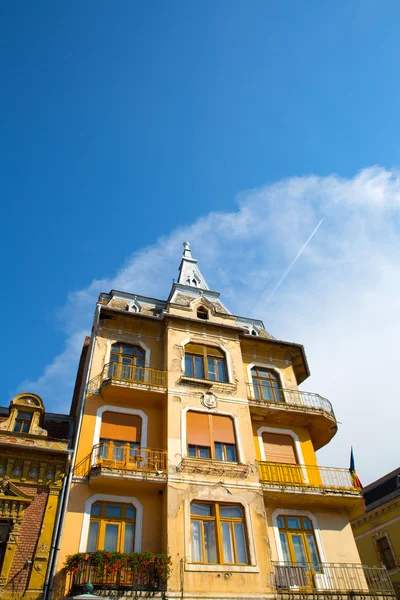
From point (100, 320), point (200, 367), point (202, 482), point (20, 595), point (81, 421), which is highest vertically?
point (100, 320)

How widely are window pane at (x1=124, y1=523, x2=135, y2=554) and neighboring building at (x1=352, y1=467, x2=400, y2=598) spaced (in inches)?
747

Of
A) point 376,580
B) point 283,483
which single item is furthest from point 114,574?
point 376,580

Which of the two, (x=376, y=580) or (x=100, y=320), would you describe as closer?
(x=376, y=580)

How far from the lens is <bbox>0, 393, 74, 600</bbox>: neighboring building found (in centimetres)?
1489

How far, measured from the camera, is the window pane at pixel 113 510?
17.5 m

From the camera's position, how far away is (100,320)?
23578 millimetres

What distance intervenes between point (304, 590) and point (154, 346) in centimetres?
1232

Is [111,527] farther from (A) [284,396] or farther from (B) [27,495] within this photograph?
(A) [284,396]

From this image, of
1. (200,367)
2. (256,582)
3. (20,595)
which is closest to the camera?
(20,595)

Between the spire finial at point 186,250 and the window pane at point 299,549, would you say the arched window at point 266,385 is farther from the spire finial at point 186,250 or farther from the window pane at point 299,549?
the spire finial at point 186,250

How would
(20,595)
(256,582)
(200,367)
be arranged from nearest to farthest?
1. (20,595)
2. (256,582)
3. (200,367)

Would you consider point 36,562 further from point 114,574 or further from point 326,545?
point 326,545

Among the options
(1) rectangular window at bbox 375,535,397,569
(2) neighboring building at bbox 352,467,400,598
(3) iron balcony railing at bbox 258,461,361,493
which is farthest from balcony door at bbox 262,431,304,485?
A: (1) rectangular window at bbox 375,535,397,569

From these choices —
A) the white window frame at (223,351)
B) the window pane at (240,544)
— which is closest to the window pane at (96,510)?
the window pane at (240,544)
